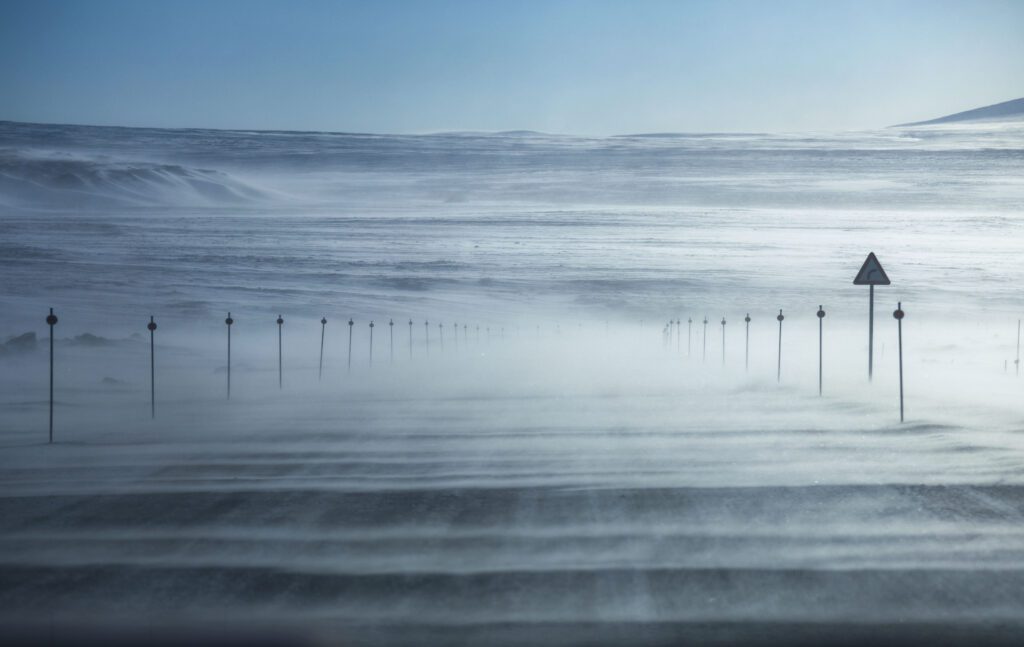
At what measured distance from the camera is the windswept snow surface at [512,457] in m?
6.02

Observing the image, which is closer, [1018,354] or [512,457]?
[512,457]

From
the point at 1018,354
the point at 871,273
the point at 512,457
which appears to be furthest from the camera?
the point at 1018,354

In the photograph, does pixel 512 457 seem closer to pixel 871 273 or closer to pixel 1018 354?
pixel 871 273

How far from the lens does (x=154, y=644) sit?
5.47 metres

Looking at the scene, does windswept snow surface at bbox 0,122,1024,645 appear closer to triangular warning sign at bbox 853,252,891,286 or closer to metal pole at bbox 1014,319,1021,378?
metal pole at bbox 1014,319,1021,378

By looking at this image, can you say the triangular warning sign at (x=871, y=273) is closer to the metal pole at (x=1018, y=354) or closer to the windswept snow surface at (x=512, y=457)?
the windswept snow surface at (x=512, y=457)

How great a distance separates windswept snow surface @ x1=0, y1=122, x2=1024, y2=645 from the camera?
237 inches

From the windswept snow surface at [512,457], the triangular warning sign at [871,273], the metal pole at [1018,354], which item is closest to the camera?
the windswept snow surface at [512,457]

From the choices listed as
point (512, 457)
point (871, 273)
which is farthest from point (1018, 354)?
point (512, 457)

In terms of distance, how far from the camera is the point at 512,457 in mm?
10391

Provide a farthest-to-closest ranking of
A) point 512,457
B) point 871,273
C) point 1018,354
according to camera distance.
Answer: point 1018,354, point 871,273, point 512,457

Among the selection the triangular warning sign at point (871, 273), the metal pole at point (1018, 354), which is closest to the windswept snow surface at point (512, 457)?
the metal pole at point (1018, 354)

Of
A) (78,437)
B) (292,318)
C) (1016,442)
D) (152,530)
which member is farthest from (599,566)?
(292,318)

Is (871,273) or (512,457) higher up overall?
(871,273)
